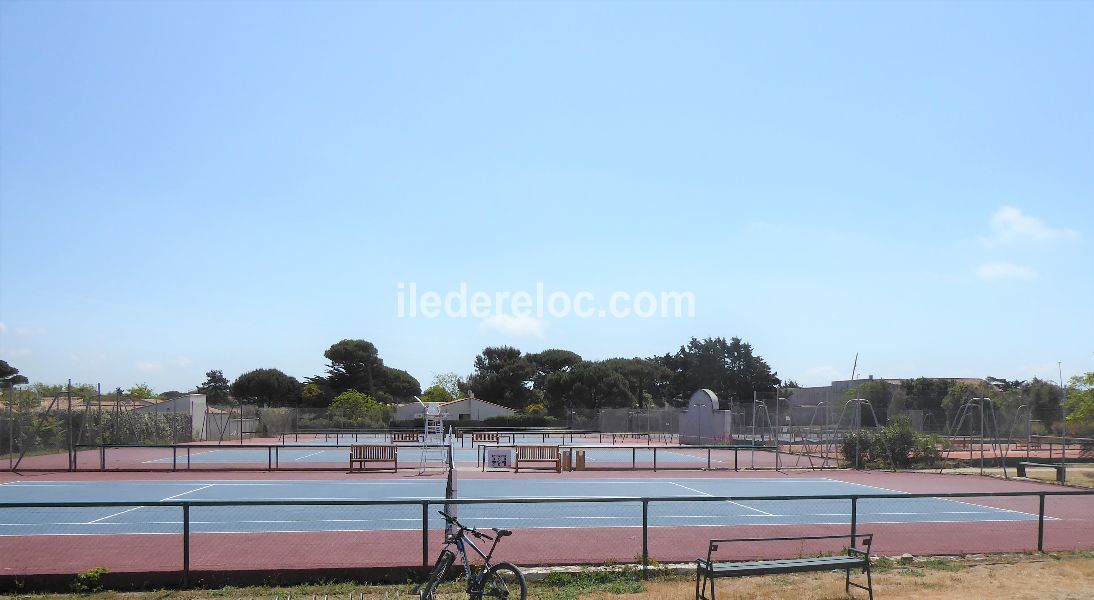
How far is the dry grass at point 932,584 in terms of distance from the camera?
9656 mm

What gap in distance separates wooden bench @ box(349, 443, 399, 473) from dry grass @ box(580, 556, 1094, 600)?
765 inches

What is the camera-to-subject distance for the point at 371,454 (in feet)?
95.4

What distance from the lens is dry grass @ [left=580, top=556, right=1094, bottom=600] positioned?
9.66 metres

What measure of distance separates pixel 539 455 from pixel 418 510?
12449 mm

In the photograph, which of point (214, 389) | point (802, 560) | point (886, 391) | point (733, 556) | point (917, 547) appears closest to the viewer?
point (802, 560)

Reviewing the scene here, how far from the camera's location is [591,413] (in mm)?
78625

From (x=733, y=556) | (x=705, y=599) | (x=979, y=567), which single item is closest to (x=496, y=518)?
(x=733, y=556)

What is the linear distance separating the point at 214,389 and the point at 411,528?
446 ft

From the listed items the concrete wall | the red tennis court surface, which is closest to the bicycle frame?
the red tennis court surface

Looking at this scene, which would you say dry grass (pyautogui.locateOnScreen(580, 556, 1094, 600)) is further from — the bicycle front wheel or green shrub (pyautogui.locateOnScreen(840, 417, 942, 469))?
green shrub (pyautogui.locateOnScreen(840, 417, 942, 469))

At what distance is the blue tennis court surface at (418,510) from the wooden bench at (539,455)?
12.0 feet

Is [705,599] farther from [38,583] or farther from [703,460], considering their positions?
[703,460]

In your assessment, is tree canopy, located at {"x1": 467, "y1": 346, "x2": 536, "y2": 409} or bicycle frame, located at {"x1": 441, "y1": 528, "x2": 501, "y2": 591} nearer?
bicycle frame, located at {"x1": 441, "y1": 528, "x2": 501, "y2": 591}

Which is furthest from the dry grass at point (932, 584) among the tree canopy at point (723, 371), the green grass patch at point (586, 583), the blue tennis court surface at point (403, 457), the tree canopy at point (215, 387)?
the tree canopy at point (215, 387)
